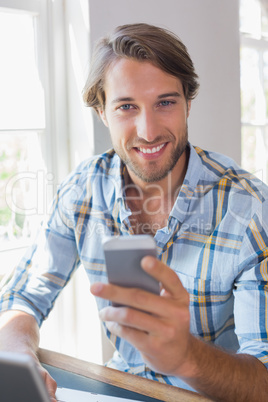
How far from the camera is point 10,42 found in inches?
68.2

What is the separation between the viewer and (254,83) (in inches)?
128

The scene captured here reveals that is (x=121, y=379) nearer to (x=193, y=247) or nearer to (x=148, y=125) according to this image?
(x=193, y=247)

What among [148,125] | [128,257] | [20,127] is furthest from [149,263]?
[20,127]

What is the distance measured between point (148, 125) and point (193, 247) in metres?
0.35

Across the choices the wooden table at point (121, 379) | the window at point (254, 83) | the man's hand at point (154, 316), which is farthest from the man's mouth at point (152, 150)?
the window at point (254, 83)

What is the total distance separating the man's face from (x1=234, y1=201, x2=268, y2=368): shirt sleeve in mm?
334

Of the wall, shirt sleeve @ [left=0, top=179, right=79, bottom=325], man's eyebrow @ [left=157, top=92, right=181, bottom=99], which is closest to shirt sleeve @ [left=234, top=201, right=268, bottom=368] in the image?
man's eyebrow @ [left=157, top=92, right=181, bottom=99]

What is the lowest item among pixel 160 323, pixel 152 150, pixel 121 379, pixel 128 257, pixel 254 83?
pixel 121 379

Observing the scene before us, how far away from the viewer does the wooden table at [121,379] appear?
3.11 feet

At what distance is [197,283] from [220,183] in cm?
27

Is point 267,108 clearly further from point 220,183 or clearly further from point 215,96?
point 220,183

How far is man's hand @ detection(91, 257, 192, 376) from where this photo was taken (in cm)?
66

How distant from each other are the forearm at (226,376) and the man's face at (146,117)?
607 mm

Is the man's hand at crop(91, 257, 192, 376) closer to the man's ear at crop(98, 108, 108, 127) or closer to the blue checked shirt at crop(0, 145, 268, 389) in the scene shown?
the blue checked shirt at crop(0, 145, 268, 389)
